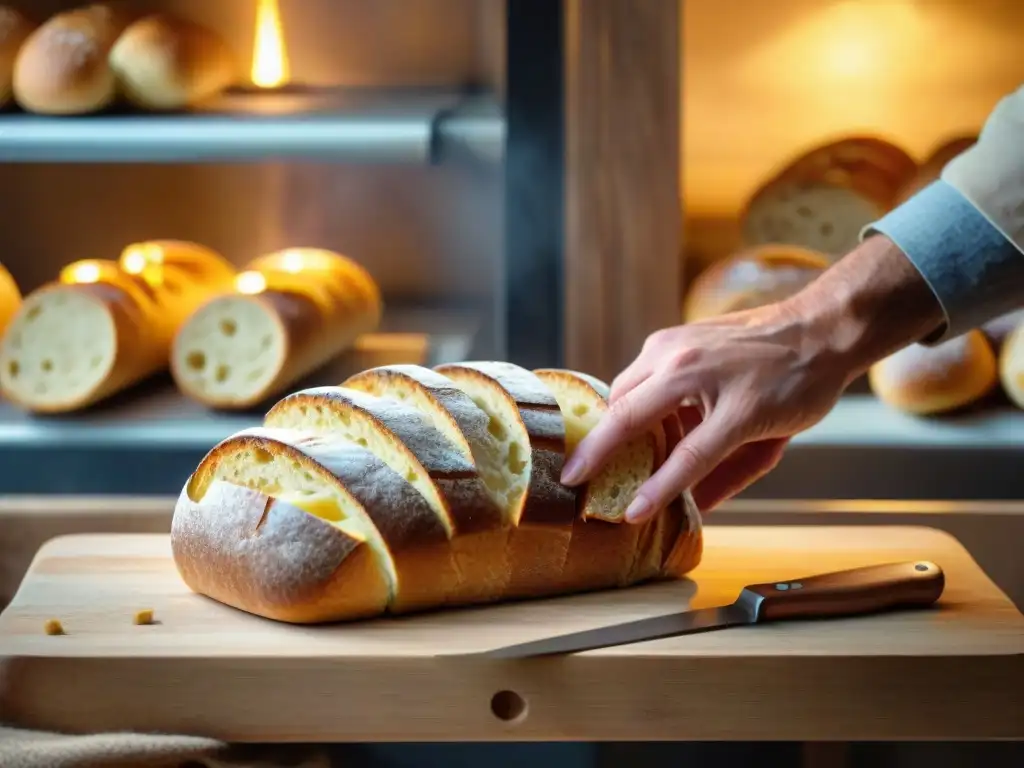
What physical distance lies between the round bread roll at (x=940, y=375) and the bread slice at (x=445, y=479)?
31.4 inches

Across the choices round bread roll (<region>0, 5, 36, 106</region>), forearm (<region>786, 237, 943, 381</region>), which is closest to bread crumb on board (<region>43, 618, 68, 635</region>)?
forearm (<region>786, 237, 943, 381</region>)

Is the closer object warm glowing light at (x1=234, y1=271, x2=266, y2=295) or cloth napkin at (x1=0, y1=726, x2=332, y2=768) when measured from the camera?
cloth napkin at (x1=0, y1=726, x2=332, y2=768)

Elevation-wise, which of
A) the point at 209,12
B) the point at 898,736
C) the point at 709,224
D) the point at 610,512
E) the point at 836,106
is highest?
the point at 209,12

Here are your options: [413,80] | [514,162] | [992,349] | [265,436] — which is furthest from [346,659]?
[413,80]

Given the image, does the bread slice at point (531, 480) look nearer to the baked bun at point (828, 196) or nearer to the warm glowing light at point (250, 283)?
the warm glowing light at point (250, 283)

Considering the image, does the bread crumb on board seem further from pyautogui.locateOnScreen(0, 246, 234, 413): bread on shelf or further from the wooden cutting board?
pyautogui.locateOnScreen(0, 246, 234, 413): bread on shelf

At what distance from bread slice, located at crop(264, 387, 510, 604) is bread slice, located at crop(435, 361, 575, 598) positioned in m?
0.02

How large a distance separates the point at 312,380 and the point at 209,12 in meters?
0.66

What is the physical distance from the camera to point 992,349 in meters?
1.94

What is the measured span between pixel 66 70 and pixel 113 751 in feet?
3.77

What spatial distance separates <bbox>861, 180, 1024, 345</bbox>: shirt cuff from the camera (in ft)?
4.41

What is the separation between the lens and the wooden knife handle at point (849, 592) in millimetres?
1205

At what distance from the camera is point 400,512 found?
46.7 inches

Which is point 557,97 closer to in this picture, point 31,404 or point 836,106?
point 836,106
